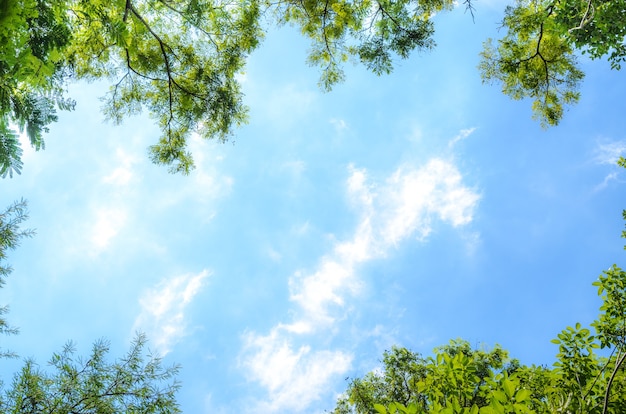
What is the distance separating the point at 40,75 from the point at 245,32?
30.5 ft

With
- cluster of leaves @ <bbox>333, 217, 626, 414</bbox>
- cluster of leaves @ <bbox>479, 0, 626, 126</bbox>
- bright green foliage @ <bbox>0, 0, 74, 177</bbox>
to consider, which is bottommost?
cluster of leaves @ <bbox>333, 217, 626, 414</bbox>

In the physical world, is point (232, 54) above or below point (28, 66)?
above

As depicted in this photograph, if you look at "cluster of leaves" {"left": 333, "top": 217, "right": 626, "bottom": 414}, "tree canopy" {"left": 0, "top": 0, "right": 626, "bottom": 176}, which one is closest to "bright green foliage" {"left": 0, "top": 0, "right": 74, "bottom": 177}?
"cluster of leaves" {"left": 333, "top": 217, "right": 626, "bottom": 414}

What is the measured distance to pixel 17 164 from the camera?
2357 millimetres

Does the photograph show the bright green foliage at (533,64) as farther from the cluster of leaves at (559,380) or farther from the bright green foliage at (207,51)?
the cluster of leaves at (559,380)

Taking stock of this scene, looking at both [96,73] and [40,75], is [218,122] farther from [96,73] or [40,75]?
[40,75]

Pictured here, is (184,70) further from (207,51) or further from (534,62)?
(534,62)

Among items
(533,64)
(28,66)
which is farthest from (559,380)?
(533,64)

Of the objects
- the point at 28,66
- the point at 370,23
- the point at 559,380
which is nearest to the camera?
the point at 28,66

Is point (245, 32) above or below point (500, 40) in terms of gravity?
above

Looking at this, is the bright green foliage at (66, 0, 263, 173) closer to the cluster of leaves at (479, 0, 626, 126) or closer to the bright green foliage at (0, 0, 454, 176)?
the bright green foliage at (0, 0, 454, 176)

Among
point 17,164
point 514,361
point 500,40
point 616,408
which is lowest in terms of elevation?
point 616,408

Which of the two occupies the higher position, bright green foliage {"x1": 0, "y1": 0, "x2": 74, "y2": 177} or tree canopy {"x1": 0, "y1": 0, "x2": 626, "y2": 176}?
tree canopy {"x1": 0, "y1": 0, "x2": 626, "y2": 176}

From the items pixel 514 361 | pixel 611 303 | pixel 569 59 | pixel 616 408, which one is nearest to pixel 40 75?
pixel 616 408
